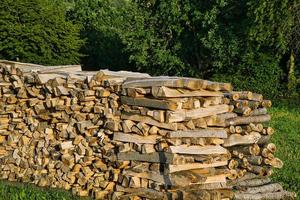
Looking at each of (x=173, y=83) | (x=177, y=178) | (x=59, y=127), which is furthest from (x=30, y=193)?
(x=173, y=83)

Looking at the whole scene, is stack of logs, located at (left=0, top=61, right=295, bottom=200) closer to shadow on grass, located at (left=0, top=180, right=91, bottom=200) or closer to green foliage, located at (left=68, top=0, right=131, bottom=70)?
shadow on grass, located at (left=0, top=180, right=91, bottom=200)

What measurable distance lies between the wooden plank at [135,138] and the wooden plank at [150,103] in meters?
0.49

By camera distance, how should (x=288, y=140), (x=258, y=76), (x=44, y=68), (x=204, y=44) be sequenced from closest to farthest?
(x=44, y=68) → (x=288, y=140) → (x=204, y=44) → (x=258, y=76)

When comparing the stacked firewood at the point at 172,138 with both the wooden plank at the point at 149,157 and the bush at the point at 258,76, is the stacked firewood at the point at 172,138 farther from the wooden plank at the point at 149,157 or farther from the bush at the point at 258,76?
the bush at the point at 258,76

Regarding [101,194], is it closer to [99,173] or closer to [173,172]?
[99,173]

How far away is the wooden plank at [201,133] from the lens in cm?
898

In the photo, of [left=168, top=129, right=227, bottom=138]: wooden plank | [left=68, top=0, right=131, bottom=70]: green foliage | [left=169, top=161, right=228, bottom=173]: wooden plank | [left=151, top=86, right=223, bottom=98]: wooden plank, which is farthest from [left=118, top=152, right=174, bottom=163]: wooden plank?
[left=68, top=0, right=131, bottom=70]: green foliage

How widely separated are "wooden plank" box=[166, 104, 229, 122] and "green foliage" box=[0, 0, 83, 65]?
1687cm

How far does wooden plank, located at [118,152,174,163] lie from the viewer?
8.82 meters

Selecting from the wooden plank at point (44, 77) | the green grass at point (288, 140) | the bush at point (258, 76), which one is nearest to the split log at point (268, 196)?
the green grass at point (288, 140)

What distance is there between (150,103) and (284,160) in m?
5.54

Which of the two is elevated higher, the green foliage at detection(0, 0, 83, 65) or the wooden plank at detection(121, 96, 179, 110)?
the green foliage at detection(0, 0, 83, 65)

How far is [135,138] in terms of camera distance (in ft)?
30.2

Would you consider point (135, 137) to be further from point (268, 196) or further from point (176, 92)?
point (268, 196)
